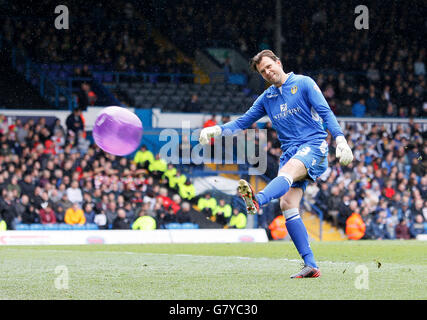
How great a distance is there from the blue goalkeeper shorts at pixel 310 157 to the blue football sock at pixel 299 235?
294mm

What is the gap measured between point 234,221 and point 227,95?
7907 mm

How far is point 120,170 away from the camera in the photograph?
2094cm

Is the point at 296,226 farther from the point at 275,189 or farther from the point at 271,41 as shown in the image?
the point at 271,41

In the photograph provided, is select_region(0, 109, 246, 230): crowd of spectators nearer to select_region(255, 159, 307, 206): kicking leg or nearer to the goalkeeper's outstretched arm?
the goalkeeper's outstretched arm

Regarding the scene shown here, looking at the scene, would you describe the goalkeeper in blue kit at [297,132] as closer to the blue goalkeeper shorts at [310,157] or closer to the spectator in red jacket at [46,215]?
the blue goalkeeper shorts at [310,157]

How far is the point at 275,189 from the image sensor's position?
7535mm

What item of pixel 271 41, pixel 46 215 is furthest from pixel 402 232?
pixel 271 41

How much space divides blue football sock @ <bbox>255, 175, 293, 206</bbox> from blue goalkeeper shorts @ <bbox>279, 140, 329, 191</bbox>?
1.09 feet

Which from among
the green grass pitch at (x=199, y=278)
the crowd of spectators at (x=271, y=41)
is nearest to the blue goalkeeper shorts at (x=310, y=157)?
the green grass pitch at (x=199, y=278)

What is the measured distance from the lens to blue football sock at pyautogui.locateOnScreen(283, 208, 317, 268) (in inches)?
320

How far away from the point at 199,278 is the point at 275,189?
4.17 feet

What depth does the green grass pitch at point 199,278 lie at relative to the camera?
6.61 m
